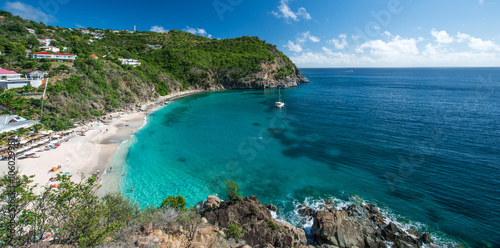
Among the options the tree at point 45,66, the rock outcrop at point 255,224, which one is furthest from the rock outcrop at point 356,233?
the tree at point 45,66

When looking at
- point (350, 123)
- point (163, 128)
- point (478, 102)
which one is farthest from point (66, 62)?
point (478, 102)

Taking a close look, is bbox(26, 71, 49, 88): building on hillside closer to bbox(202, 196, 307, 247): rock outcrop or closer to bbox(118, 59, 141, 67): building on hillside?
bbox(118, 59, 141, 67): building on hillside

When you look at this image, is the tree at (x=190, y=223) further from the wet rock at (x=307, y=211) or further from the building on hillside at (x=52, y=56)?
the building on hillside at (x=52, y=56)

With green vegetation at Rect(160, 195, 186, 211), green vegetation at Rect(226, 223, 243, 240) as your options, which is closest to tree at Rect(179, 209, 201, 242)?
green vegetation at Rect(226, 223, 243, 240)

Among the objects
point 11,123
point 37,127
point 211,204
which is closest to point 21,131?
point 11,123

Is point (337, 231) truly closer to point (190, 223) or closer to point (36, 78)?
point (190, 223)

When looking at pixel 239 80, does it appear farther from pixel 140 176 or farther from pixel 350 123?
pixel 140 176
